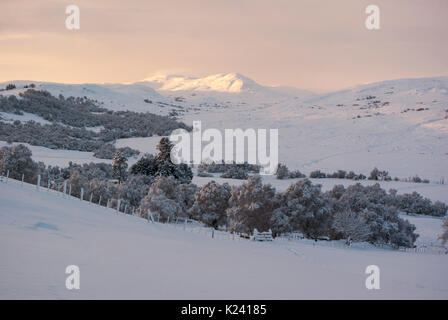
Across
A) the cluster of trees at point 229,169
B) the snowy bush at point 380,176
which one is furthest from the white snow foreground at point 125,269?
the snowy bush at point 380,176

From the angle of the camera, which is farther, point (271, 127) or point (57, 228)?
point (271, 127)

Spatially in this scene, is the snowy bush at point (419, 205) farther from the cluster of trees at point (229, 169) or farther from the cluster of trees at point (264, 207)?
the cluster of trees at point (229, 169)

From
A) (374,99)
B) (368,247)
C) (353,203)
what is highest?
(374,99)

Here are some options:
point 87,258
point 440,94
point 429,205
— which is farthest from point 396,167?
point 440,94

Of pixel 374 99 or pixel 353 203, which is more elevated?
pixel 374 99

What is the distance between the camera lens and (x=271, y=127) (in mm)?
115562

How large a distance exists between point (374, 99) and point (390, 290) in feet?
454

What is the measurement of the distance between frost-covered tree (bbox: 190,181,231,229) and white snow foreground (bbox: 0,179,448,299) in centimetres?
1674
